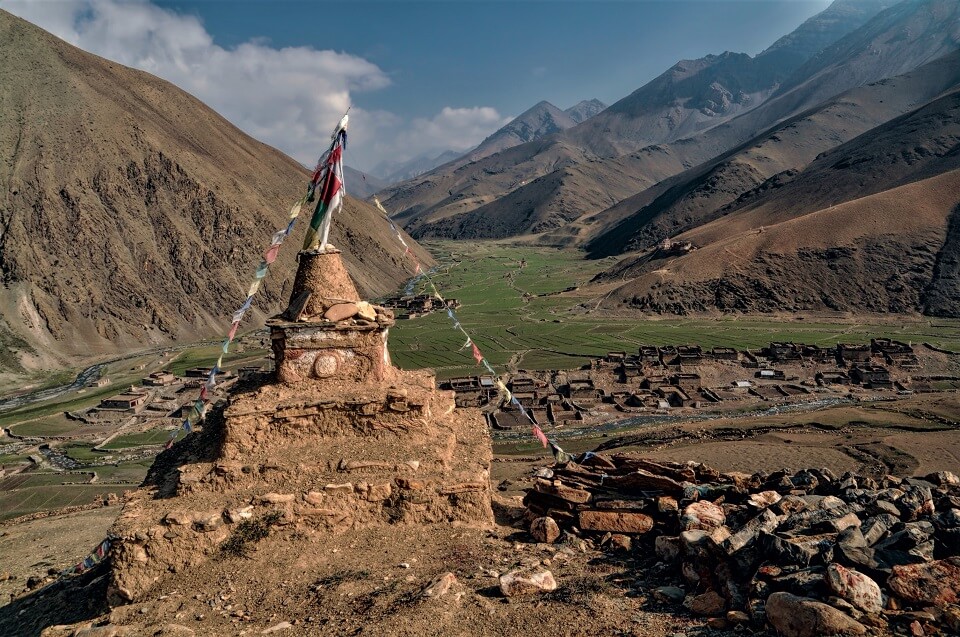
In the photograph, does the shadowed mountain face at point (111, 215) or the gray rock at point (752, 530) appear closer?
the gray rock at point (752, 530)

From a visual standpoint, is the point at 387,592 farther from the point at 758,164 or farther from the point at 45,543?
the point at 758,164

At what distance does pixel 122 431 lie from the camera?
3703cm

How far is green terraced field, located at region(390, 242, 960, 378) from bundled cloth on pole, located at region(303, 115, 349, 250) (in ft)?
114

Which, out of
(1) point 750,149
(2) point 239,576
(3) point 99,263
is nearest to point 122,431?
(2) point 239,576

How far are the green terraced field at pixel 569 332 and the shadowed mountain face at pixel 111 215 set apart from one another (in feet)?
79.4

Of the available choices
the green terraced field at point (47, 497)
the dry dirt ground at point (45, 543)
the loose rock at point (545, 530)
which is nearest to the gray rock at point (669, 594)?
the loose rock at point (545, 530)

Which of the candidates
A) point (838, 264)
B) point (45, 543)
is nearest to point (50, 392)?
point (45, 543)

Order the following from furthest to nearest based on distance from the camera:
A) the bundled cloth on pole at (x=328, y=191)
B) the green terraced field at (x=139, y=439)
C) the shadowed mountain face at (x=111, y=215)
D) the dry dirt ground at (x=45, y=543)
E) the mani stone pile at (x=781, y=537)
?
the shadowed mountain face at (x=111, y=215), the green terraced field at (x=139, y=439), the dry dirt ground at (x=45, y=543), the bundled cloth on pole at (x=328, y=191), the mani stone pile at (x=781, y=537)

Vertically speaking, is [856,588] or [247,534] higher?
[247,534]

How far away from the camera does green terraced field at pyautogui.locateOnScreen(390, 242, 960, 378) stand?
53.2 m

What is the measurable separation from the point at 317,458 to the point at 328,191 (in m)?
6.09

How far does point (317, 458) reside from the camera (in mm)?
11102

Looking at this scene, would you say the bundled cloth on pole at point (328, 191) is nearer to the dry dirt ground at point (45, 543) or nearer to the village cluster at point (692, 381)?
the dry dirt ground at point (45, 543)

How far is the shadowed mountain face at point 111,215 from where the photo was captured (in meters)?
61.3
